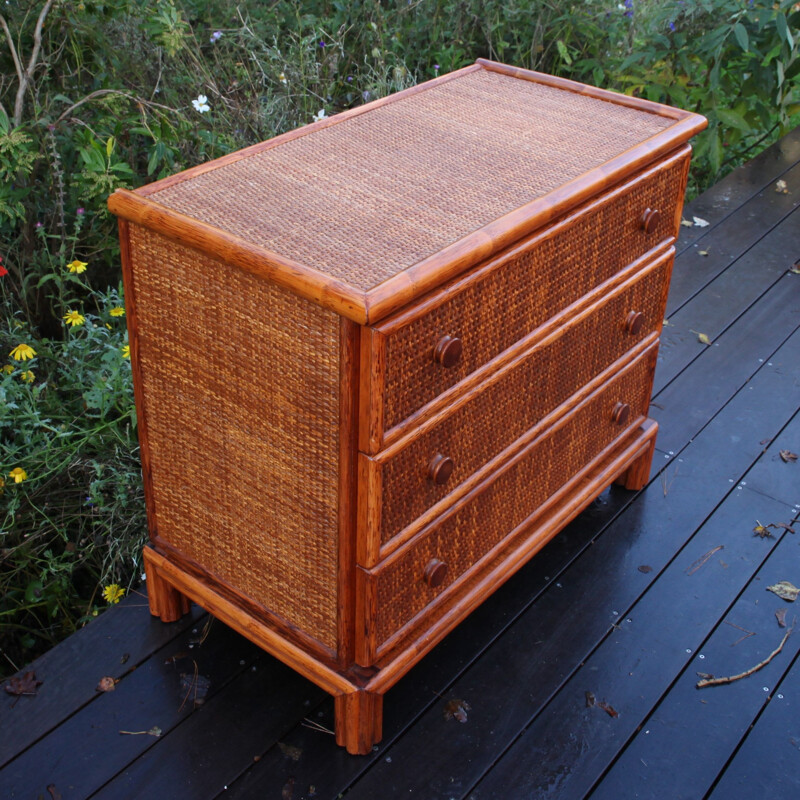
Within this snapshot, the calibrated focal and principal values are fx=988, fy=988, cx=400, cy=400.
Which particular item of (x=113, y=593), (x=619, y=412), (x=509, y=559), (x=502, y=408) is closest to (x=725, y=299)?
(x=619, y=412)

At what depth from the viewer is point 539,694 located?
2.09m

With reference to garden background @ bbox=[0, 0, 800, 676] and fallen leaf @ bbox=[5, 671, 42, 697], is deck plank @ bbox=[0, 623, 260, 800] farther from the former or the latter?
garden background @ bbox=[0, 0, 800, 676]

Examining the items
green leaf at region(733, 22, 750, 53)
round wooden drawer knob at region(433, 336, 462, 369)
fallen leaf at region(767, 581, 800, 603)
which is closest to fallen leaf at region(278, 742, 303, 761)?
round wooden drawer knob at region(433, 336, 462, 369)

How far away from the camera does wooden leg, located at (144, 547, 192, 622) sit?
84.9 inches

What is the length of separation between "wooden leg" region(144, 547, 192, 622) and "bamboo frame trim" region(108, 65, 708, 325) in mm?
813

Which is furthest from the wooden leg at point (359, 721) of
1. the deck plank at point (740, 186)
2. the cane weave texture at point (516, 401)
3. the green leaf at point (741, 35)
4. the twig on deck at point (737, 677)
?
the green leaf at point (741, 35)

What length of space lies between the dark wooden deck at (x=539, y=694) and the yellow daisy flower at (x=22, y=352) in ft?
2.58

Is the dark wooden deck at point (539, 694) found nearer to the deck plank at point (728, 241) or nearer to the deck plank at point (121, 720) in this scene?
the deck plank at point (121, 720)

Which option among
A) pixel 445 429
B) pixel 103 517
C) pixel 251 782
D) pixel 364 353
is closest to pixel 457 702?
pixel 251 782

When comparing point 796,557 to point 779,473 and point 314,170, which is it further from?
point 314,170

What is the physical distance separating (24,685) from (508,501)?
3.54 ft

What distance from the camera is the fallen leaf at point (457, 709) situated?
2041 mm

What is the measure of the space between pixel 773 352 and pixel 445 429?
6.06ft

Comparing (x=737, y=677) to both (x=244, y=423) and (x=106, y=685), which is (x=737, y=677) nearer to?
(x=244, y=423)
